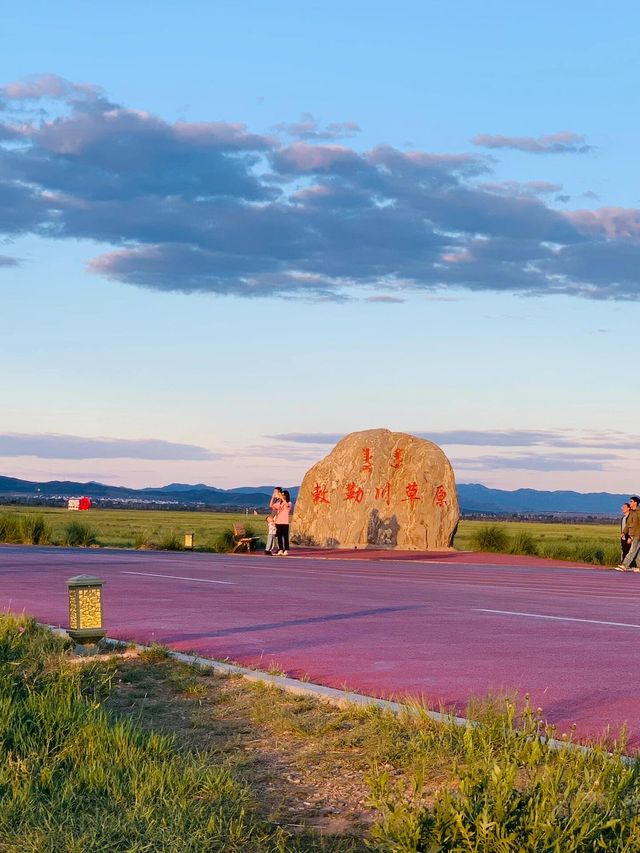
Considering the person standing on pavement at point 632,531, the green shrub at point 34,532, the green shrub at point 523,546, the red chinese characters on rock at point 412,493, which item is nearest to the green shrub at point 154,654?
the person standing on pavement at point 632,531

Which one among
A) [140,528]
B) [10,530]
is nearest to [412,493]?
[10,530]

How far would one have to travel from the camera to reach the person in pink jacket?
1275 inches

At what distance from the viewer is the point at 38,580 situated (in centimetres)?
1955

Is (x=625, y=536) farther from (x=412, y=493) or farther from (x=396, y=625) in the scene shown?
(x=396, y=625)

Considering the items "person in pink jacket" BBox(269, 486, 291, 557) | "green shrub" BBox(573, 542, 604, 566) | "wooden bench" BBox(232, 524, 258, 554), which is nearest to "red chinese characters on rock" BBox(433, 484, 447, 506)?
"green shrub" BBox(573, 542, 604, 566)

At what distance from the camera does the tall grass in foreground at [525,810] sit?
5.15m

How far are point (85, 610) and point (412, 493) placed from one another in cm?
2693

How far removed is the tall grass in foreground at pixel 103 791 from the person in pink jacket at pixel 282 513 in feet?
78.2

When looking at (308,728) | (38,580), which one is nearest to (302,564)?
(38,580)

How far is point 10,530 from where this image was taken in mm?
38656

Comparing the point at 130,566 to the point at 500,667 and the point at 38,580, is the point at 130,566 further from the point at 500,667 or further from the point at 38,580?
the point at 500,667

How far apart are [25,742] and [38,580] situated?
1236 centimetres

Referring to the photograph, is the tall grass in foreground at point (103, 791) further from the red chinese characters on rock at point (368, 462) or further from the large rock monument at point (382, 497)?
the red chinese characters on rock at point (368, 462)

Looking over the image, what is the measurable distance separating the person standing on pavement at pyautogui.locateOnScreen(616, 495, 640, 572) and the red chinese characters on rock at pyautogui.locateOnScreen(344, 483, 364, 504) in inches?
396
